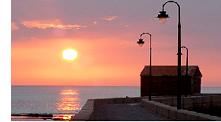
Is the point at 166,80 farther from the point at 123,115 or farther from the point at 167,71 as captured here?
the point at 123,115

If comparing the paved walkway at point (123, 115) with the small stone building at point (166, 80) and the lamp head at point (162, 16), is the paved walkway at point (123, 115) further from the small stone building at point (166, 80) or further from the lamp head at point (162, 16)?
the small stone building at point (166, 80)

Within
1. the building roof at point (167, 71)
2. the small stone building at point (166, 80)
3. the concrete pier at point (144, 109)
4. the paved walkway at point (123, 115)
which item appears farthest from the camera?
the building roof at point (167, 71)

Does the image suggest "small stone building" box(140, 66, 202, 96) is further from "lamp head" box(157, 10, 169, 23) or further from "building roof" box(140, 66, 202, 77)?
"lamp head" box(157, 10, 169, 23)

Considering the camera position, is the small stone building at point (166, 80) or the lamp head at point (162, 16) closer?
the lamp head at point (162, 16)

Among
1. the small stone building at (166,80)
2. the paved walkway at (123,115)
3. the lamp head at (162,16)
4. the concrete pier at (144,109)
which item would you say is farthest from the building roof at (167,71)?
the lamp head at (162,16)

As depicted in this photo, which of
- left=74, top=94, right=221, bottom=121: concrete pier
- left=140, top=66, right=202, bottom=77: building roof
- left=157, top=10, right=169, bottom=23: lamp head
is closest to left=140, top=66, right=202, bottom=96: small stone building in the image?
left=140, top=66, right=202, bottom=77: building roof

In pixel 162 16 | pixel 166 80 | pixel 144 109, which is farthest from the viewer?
pixel 166 80

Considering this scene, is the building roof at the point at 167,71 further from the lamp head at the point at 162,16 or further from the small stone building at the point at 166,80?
the lamp head at the point at 162,16

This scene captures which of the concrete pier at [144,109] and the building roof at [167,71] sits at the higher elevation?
the building roof at [167,71]

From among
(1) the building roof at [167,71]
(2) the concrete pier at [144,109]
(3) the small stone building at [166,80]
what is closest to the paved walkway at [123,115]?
(2) the concrete pier at [144,109]

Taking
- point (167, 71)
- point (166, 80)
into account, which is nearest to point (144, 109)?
point (166, 80)

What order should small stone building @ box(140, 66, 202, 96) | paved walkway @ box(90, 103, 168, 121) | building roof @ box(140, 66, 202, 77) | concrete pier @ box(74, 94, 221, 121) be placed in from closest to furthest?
concrete pier @ box(74, 94, 221, 121), paved walkway @ box(90, 103, 168, 121), small stone building @ box(140, 66, 202, 96), building roof @ box(140, 66, 202, 77)

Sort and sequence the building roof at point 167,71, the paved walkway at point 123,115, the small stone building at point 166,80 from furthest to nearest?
the building roof at point 167,71
the small stone building at point 166,80
the paved walkway at point 123,115
